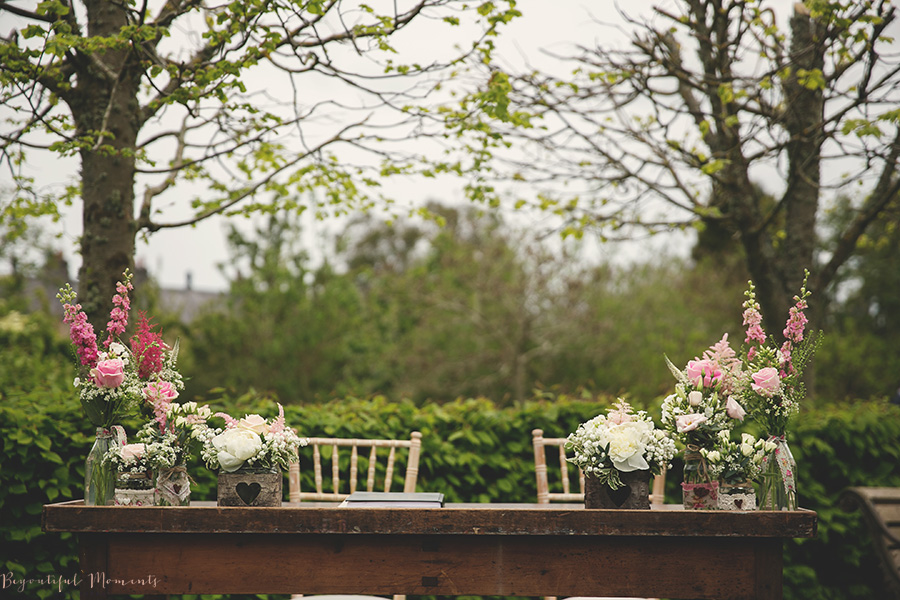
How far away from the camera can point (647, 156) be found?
6.05 m

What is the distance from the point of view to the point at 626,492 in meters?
2.53

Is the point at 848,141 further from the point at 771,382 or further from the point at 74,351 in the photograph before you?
the point at 74,351

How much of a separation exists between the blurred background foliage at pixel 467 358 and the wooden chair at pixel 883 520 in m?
0.53

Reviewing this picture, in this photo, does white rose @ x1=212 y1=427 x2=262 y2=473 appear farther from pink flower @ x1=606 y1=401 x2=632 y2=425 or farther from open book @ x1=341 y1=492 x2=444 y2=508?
pink flower @ x1=606 y1=401 x2=632 y2=425

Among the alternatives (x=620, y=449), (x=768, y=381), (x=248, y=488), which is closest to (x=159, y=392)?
(x=248, y=488)

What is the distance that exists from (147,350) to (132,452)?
371mm

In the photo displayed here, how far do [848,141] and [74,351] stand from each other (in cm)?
512

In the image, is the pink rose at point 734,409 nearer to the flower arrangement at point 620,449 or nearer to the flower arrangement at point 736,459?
the flower arrangement at point 736,459

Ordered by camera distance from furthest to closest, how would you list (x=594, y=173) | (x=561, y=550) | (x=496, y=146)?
(x=594, y=173) < (x=496, y=146) < (x=561, y=550)

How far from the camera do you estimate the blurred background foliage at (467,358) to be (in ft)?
13.3

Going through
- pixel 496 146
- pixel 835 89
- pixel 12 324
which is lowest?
pixel 12 324

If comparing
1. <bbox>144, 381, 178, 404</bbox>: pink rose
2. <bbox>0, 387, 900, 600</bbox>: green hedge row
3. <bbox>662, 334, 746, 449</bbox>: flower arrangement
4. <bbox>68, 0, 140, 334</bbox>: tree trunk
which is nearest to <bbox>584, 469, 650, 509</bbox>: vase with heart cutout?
<bbox>662, 334, 746, 449</bbox>: flower arrangement

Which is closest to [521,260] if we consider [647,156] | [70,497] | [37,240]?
[647,156]

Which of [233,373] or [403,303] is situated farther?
[403,303]
